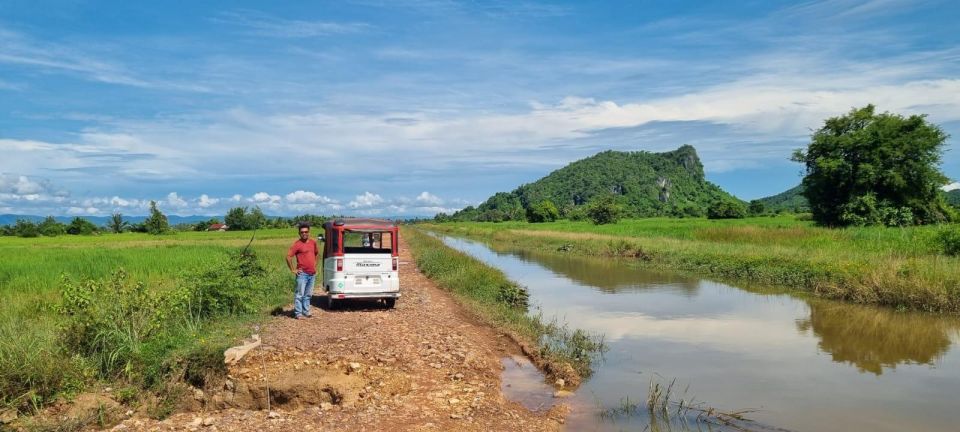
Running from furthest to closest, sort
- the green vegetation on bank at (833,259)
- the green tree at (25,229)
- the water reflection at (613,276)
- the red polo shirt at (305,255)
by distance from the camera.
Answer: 1. the green tree at (25,229)
2. the water reflection at (613,276)
3. the green vegetation on bank at (833,259)
4. the red polo shirt at (305,255)

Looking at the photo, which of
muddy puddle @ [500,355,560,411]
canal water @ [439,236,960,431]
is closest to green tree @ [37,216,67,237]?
canal water @ [439,236,960,431]

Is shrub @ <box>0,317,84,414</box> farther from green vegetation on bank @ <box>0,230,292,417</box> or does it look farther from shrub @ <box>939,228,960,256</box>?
shrub @ <box>939,228,960,256</box>

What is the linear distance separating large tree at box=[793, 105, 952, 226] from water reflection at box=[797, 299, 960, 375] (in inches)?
873

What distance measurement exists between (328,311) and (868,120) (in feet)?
121

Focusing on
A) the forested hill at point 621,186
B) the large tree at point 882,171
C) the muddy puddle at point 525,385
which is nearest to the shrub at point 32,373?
the muddy puddle at point 525,385

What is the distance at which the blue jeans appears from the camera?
11633 millimetres

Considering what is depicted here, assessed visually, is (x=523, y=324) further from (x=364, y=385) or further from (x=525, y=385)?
(x=364, y=385)

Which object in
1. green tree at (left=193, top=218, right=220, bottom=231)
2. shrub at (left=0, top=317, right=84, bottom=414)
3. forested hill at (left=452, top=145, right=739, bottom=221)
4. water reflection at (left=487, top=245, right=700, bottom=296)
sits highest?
forested hill at (left=452, top=145, right=739, bottom=221)

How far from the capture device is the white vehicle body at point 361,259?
12453 mm

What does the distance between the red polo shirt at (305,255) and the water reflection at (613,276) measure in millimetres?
11327

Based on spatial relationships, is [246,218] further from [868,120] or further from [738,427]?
[738,427]

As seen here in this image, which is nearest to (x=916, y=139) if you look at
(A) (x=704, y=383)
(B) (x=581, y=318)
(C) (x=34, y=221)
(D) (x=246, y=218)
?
(B) (x=581, y=318)

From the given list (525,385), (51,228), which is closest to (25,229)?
(51,228)

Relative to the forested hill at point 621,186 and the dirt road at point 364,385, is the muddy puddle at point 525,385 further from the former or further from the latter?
the forested hill at point 621,186
